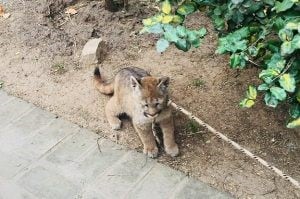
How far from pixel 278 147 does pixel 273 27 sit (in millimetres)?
1532

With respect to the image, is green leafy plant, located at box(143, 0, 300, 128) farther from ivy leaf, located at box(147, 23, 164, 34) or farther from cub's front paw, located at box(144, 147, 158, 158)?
cub's front paw, located at box(144, 147, 158, 158)

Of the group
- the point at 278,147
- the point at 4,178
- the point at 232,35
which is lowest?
the point at 278,147

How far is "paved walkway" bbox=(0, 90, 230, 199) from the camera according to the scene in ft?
13.2

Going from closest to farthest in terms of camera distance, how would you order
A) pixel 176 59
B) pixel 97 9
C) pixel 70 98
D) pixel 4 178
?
1. pixel 4 178
2. pixel 70 98
3. pixel 176 59
4. pixel 97 9

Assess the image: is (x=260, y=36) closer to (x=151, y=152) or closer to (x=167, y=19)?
(x=167, y=19)

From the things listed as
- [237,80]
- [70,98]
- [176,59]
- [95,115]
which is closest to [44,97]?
[70,98]

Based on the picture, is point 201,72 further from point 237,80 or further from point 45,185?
point 45,185

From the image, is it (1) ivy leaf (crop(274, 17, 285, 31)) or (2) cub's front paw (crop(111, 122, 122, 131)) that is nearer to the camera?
(1) ivy leaf (crop(274, 17, 285, 31))

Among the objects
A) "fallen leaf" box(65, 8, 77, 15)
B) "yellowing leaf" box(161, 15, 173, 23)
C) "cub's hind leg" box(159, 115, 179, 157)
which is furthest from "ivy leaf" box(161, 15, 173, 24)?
"fallen leaf" box(65, 8, 77, 15)

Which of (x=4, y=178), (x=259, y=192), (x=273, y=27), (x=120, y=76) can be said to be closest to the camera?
(x=273, y=27)

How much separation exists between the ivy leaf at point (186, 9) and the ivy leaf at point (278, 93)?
0.86 m

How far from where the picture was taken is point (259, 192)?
3.93 meters

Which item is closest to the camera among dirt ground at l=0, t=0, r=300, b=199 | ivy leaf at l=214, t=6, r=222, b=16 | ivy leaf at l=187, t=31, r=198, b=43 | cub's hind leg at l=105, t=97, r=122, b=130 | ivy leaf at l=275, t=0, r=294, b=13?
ivy leaf at l=275, t=0, r=294, b=13

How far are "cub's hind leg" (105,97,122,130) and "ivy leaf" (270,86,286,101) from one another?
6.51 feet
